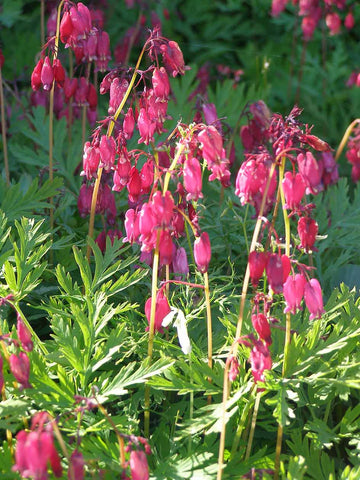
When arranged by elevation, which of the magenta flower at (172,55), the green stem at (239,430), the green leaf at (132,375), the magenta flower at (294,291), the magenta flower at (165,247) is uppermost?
the magenta flower at (172,55)

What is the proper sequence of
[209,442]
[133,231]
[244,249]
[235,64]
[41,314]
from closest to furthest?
[133,231]
[209,442]
[41,314]
[244,249]
[235,64]

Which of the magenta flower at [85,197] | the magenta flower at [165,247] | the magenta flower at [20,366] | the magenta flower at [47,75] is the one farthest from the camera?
the magenta flower at [85,197]

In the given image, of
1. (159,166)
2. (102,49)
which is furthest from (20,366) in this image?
(102,49)

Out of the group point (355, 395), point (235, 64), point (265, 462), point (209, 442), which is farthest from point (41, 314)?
point (235, 64)

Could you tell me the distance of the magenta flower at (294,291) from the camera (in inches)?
56.1

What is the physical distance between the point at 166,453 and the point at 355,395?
621 millimetres

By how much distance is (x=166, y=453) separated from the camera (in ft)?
5.50

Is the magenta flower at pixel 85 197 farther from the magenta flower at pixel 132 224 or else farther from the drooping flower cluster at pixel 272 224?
the drooping flower cluster at pixel 272 224

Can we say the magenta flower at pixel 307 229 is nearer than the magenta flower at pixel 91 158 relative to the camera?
Yes

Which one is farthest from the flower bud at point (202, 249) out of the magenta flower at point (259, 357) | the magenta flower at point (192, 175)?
the magenta flower at point (259, 357)

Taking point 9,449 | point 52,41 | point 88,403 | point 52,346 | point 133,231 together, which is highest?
point 52,41

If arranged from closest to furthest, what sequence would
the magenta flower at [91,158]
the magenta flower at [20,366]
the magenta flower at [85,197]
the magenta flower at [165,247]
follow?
the magenta flower at [20,366], the magenta flower at [165,247], the magenta flower at [91,158], the magenta flower at [85,197]

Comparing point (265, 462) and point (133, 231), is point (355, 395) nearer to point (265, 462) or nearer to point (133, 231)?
point (265, 462)

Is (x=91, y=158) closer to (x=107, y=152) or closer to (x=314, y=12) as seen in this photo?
(x=107, y=152)
